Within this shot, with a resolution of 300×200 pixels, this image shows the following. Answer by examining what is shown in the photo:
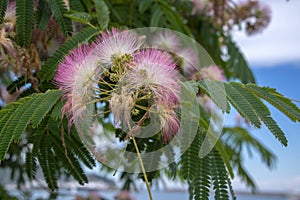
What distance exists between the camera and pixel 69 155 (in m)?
1.44

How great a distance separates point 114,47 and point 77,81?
0.12 meters

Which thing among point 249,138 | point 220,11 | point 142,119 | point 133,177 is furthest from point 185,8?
point 142,119

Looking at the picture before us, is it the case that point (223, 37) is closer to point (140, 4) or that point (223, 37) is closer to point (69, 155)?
point (140, 4)

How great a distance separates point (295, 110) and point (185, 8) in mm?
1438

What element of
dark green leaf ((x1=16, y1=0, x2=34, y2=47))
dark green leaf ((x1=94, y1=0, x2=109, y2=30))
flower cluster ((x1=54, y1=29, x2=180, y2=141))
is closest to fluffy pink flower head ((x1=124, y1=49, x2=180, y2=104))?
Answer: flower cluster ((x1=54, y1=29, x2=180, y2=141))

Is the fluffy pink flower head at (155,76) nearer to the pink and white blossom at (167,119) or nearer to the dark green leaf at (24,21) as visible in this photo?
the pink and white blossom at (167,119)

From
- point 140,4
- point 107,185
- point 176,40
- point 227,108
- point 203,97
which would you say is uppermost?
point 140,4

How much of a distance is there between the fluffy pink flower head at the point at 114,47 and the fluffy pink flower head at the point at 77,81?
0.9 inches

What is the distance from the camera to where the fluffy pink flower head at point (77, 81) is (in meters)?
1.06

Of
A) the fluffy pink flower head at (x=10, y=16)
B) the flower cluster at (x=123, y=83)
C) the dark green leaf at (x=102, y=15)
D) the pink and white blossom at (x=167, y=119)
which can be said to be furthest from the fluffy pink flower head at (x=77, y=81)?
the fluffy pink flower head at (x=10, y=16)

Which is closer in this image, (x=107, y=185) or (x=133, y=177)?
(x=133, y=177)

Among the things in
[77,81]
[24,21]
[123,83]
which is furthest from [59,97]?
[24,21]

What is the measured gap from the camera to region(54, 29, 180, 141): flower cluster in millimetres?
1011

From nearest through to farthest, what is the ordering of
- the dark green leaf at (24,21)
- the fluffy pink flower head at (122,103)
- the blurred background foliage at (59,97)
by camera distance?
the fluffy pink flower head at (122,103) < the blurred background foliage at (59,97) < the dark green leaf at (24,21)
